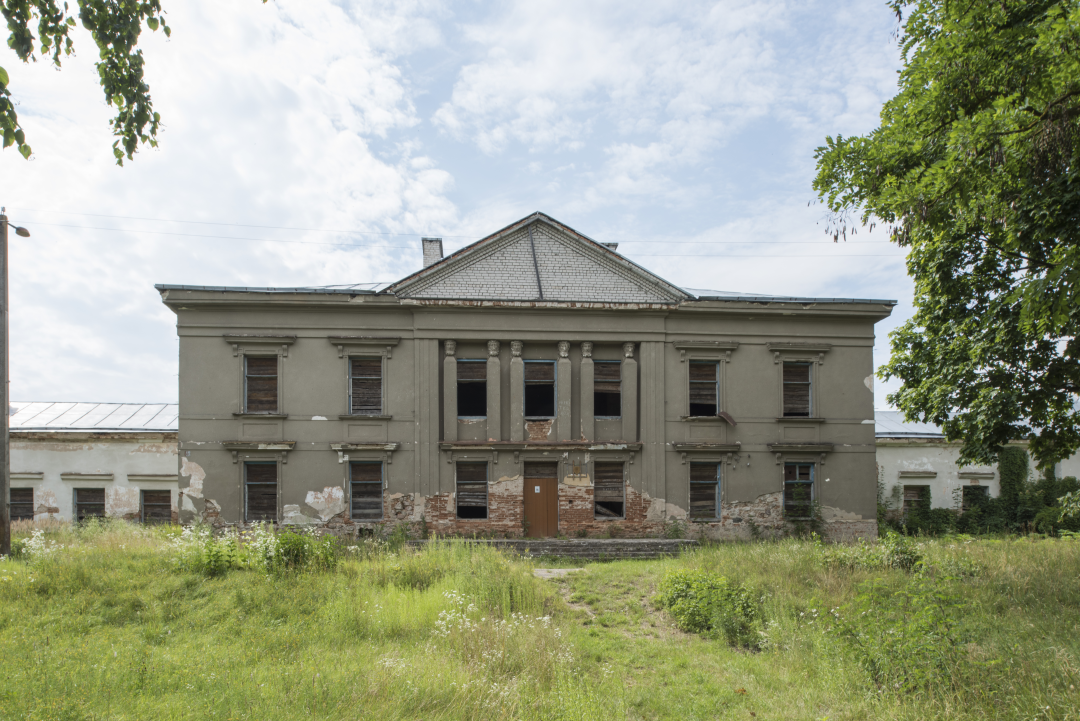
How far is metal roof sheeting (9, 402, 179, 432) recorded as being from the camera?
64.1 feet

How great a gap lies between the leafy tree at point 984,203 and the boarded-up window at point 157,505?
66.3 feet

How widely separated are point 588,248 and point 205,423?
11.7 m

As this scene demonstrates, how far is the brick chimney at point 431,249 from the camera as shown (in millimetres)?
18219

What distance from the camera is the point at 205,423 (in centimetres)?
1474

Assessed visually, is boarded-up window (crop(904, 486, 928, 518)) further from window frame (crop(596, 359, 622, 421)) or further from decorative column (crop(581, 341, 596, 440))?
decorative column (crop(581, 341, 596, 440))

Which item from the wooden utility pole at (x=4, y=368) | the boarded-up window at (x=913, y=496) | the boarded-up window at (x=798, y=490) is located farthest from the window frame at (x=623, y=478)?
the wooden utility pole at (x=4, y=368)

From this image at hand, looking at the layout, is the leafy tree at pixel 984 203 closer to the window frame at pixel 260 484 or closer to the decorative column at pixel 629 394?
the decorative column at pixel 629 394

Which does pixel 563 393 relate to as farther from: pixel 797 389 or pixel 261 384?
pixel 261 384

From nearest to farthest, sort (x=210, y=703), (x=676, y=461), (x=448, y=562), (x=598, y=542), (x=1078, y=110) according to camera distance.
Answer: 1. (x=210, y=703)
2. (x=1078, y=110)
3. (x=448, y=562)
4. (x=598, y=542)
5. (x=676, y=461)

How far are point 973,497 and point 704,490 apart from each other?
1102 centimetres

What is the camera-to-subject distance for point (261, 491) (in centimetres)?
1482

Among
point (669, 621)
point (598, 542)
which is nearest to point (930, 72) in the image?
point (669, 621)

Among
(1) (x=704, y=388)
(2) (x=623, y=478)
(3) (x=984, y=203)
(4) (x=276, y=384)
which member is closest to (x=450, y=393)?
(4) (x=276, y=384)

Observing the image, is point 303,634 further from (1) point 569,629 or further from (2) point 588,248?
(2) point 588,248
